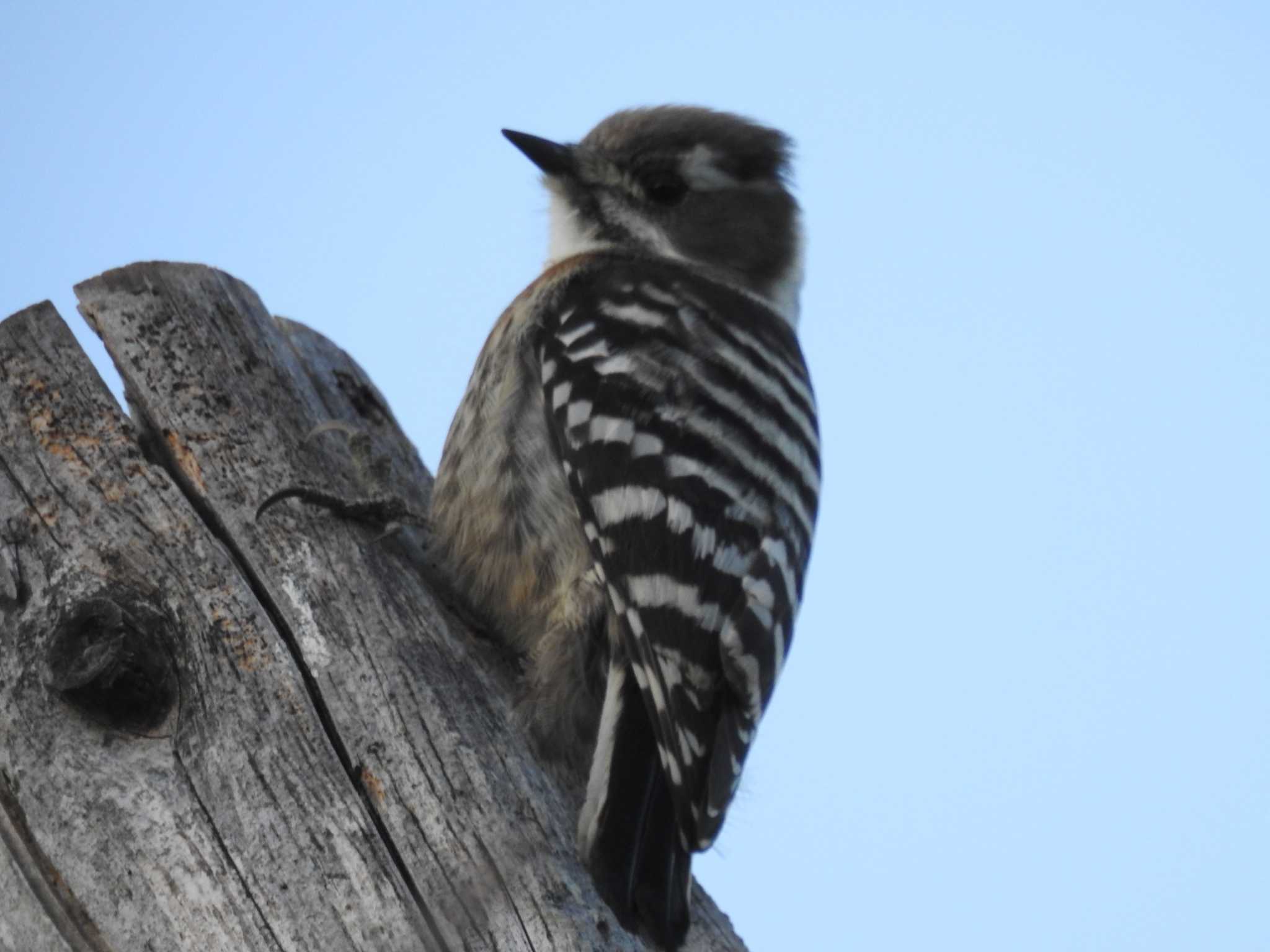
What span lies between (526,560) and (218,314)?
981mm

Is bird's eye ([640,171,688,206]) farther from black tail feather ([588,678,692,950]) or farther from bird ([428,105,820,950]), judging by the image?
black tail feather ([588,678,692,950])

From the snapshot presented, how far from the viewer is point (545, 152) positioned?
4.64m

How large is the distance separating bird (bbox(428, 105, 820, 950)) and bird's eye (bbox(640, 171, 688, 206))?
411 mm

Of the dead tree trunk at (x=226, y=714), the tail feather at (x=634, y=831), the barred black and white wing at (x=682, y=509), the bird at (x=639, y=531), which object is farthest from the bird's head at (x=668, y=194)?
the tail feather at (x=634, y=831)

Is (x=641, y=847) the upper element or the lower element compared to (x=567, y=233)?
lower

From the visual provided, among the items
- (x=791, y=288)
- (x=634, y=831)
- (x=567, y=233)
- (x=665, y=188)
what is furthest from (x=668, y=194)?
(x=634, y=831)

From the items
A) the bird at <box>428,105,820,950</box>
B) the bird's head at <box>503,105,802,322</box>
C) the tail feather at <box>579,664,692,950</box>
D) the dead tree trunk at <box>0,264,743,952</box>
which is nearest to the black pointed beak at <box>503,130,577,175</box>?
the bird's head at <box>503,105,802,322</box>

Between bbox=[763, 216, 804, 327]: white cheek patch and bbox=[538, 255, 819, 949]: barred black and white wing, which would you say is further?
bbox=[763, 216, 804, 327]: white cheek patch

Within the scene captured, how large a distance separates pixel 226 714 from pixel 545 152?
250 centimetres

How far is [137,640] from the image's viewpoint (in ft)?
8.99

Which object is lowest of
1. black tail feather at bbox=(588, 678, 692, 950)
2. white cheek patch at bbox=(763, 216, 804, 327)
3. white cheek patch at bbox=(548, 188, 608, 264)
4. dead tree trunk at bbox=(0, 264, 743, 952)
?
black tail feather at bbox=(588, 678, 692, 950)

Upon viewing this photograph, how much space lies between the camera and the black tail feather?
104 inches

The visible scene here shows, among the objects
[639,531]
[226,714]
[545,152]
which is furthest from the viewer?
[545,152]

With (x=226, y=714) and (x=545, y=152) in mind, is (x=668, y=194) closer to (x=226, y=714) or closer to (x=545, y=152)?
(x=545, y=152)
